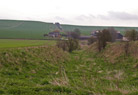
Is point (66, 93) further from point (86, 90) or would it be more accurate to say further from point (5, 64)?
point (5, 64)

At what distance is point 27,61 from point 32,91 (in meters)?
9.98

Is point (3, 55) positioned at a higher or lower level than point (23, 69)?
higher

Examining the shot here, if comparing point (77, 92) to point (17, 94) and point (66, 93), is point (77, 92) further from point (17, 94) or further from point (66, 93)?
point (17, 94)

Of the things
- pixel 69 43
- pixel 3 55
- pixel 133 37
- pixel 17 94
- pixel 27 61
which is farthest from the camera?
pixel 69 43

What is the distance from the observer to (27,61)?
16.6m

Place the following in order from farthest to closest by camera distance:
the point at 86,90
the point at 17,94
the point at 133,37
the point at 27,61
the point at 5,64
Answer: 1. the point at 133,37
2. the point at 27,61
3. the point at 5,64
4. the point at 86,90
5. the point at 17,94

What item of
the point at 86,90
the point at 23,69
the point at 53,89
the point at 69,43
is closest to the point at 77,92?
the point at 86,90

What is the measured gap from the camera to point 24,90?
7188 mm

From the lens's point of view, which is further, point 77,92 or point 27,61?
point 27,61

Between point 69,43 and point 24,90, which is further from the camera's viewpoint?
point 69,43

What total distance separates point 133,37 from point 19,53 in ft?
111

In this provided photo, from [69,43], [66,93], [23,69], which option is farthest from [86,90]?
[69,43]

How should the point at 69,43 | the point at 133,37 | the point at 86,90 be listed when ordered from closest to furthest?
the point at 86,90 < the point at 133,37 < the point at 69,43

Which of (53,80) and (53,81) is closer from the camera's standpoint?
(53,81)
